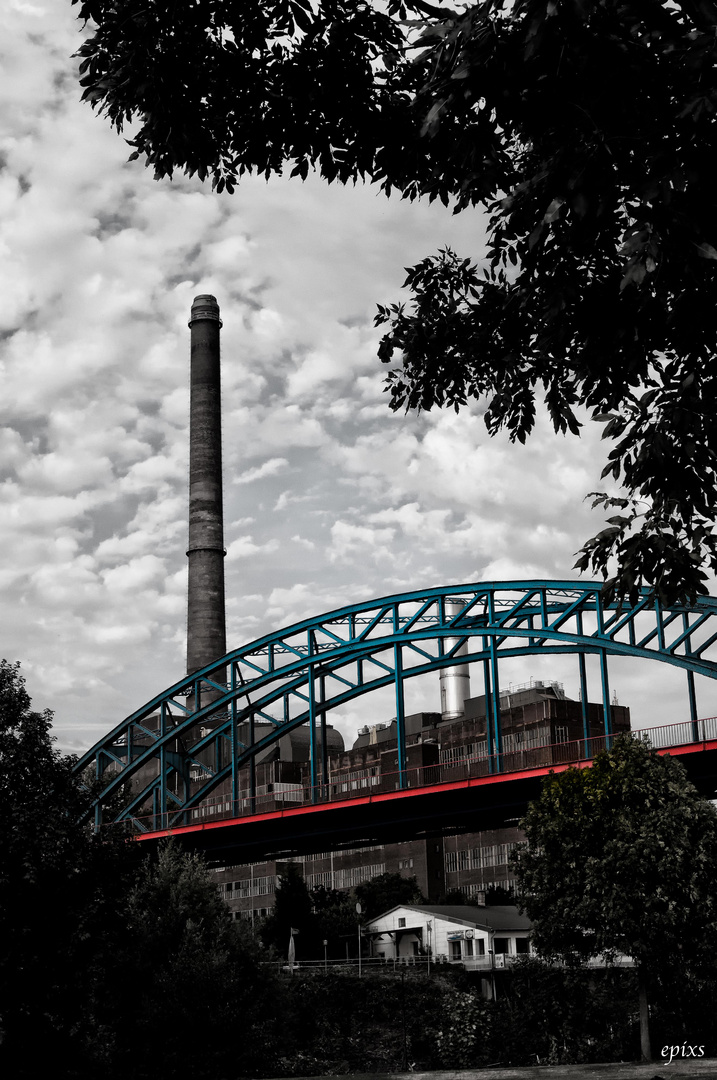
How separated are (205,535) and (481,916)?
3323 centimetres

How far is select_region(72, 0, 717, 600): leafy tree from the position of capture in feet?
23.4

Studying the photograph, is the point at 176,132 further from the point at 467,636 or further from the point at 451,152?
the point at 467,636

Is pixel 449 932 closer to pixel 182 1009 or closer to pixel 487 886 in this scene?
pixel 487 886

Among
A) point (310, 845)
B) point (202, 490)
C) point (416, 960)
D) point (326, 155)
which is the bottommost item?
point (416, 960)

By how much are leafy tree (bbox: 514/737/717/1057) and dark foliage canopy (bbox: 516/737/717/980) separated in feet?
0.11

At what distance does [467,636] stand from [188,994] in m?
28.5

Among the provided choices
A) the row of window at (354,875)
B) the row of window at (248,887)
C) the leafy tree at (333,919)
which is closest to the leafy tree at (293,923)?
the leafy tree at (333,919)

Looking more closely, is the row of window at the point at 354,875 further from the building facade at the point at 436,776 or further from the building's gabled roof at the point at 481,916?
the building's gabled roof at the point at 481,916

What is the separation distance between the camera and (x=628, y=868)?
34.8 m

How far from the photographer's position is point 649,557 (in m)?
8.77

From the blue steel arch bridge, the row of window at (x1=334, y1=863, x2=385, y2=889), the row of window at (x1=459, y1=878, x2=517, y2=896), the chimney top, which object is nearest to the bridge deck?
the blue steel arch bridge

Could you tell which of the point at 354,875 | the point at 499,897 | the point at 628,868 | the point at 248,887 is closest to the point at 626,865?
the point at 628,868

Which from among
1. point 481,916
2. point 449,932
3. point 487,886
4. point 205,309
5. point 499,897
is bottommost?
point 449,932

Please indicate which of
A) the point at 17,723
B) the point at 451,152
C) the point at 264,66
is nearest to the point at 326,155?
the point at 264,66
